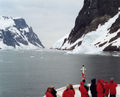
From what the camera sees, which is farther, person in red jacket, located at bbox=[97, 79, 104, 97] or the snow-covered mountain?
the snow-covered mountain

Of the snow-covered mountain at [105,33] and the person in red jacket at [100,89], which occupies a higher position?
the snow-covered mountain at [105,33]

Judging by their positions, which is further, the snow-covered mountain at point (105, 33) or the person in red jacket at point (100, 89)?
the snow-covered mountain at point (105, 33)

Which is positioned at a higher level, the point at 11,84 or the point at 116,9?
the point at 116,9

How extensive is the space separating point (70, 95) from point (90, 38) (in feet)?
452

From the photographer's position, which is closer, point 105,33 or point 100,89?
point 100,89

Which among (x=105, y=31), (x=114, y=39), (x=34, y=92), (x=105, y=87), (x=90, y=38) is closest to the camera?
(x=105, y=87)

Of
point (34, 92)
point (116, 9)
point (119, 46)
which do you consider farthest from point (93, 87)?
point (116, 9)

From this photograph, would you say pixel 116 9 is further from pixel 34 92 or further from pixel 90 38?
pixel 34 92

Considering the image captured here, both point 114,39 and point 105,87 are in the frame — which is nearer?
point 105,87

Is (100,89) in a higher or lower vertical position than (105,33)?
lower

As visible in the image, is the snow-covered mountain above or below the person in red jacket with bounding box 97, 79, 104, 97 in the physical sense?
above

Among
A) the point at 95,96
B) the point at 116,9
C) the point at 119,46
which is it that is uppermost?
the point at 116,9

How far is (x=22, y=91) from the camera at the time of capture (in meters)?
30.8

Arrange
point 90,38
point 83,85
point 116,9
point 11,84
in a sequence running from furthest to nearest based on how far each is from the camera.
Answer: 1. point 116,9
2. point 90,38
3. point 11,84
4. point 83,85
